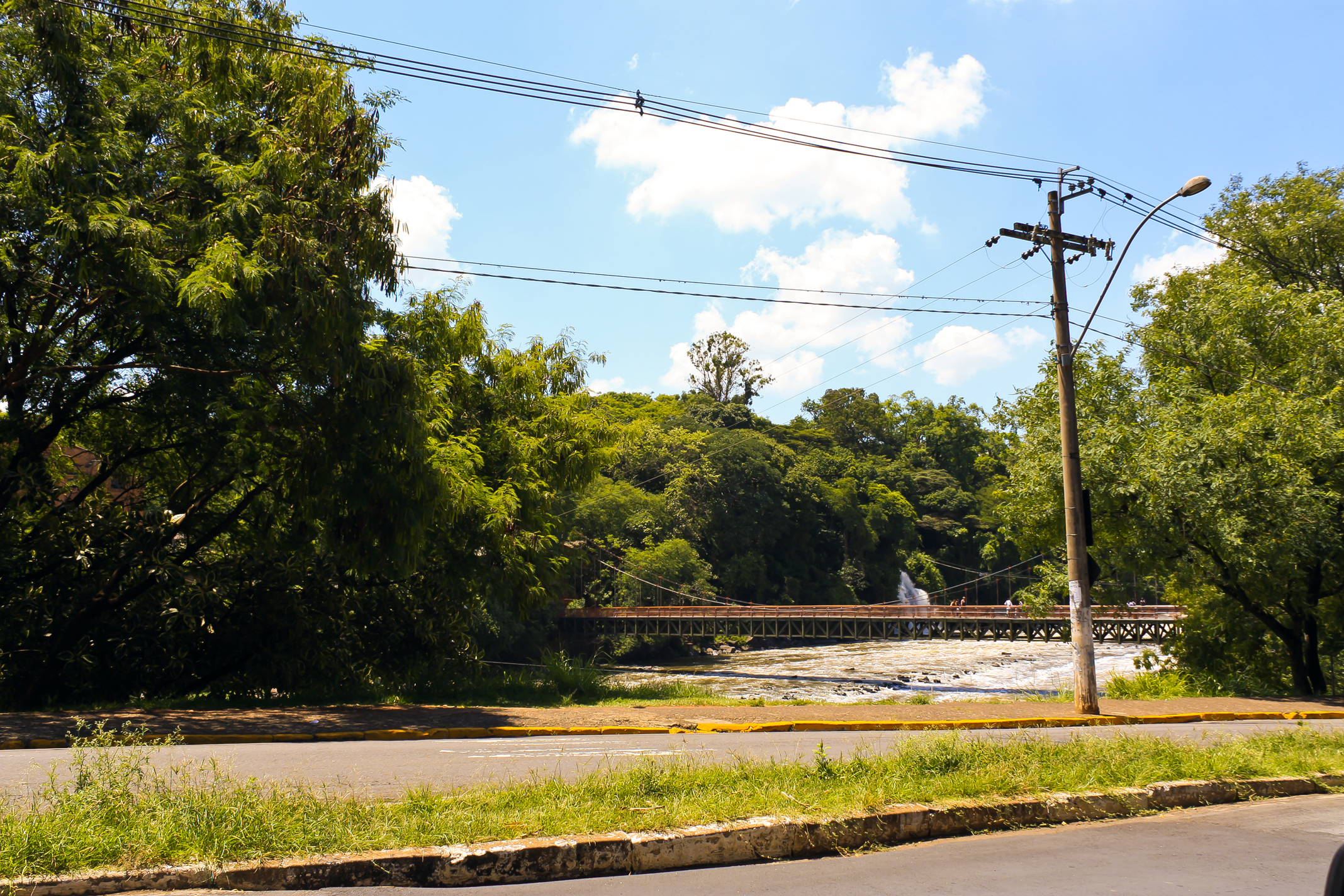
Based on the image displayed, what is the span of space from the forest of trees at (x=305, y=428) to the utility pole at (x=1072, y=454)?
579 cm

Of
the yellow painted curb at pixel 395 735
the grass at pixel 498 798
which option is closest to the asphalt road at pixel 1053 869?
the grass at pixel 498 798

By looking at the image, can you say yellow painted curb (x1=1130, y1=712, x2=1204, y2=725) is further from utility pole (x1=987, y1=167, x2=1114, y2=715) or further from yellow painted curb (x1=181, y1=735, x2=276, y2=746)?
yellow painted curb (x1=181, y1=735, x2=276, y2=746)

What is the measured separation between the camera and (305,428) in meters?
13.7

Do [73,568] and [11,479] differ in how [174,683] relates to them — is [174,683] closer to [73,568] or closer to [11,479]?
[73,568]

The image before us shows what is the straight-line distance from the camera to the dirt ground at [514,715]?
1123 centimetres

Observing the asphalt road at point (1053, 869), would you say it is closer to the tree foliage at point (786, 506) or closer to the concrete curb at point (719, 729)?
the concrete curb at point (719, 729)

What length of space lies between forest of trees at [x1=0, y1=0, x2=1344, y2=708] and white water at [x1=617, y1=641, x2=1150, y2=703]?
11212 millimetres

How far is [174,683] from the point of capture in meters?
16.1

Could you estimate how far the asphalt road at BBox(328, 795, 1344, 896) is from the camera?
15.6 feet

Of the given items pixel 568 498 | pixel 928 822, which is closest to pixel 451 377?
pixel 928 822

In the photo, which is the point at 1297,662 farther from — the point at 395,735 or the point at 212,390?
the point at 212,390

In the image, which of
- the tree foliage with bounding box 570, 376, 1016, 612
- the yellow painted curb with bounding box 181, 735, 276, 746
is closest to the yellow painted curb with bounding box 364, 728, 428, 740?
the yellow painted curb with bounding box 181, 735, 276, 746

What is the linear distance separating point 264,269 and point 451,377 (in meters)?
7.50

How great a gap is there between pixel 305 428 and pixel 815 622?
54.2 meters
